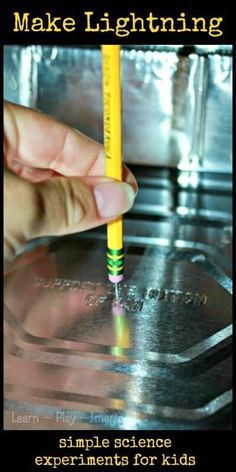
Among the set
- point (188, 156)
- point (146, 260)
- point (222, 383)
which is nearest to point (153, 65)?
point (188, 156)

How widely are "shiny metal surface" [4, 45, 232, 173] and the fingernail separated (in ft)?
1.47

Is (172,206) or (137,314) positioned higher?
(172,206)

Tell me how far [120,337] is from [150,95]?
1.76 ft

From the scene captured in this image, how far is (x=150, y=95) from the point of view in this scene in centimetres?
111

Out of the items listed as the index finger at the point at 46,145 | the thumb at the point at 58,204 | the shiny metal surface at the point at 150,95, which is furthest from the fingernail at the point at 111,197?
the shiny metal surface at the point at 150,95

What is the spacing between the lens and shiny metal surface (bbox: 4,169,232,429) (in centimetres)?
64

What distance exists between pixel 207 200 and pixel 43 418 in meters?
0.57

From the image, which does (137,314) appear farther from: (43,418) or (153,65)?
(153,65)

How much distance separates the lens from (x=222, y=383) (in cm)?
67

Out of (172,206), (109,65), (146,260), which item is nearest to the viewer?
(109,65)

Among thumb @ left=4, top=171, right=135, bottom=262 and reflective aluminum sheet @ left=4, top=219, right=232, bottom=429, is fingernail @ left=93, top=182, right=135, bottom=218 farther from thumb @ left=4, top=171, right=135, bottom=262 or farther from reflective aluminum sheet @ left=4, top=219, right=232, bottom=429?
reflective aluminum sheet @ left=4, top=219, right=232, bottom=429

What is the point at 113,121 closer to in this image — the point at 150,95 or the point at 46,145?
the point at 46,145

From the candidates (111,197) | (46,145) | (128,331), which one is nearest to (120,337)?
(128,331)

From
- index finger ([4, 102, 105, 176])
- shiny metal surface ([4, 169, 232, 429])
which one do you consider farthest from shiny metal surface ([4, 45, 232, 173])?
index finger ([4, 102, 105, 176])
